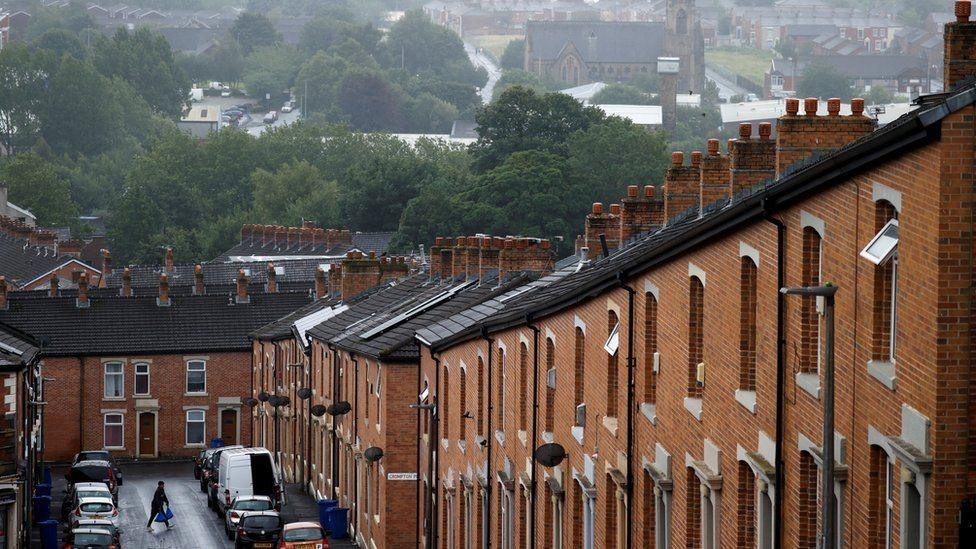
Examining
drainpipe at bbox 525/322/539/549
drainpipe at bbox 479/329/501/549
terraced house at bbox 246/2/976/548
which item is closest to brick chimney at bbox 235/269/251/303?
terraced house at bbox 246/2/976/548

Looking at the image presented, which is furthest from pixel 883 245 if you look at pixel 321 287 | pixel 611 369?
pixel 321 287

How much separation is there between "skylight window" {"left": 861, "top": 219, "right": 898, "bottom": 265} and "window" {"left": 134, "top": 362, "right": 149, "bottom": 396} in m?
58.4

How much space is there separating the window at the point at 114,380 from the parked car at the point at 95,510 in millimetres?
22908

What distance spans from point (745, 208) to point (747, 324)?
1481 mm

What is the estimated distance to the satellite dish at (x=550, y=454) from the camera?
2820 centimetres

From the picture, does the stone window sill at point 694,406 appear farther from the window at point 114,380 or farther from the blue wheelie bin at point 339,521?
the window at point 114,380

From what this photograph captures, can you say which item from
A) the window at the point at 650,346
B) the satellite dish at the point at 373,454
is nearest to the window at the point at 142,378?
the satellite dish at the point at 373,454

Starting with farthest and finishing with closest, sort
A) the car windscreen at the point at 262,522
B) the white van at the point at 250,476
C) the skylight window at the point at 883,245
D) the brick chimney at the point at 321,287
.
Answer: the brick chimney at the point at 321,287, the white van at the point at 250,476, the car windscreen at the point at 262,522, the skylight window at the point at 883,245

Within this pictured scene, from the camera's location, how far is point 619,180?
126938 millimetres

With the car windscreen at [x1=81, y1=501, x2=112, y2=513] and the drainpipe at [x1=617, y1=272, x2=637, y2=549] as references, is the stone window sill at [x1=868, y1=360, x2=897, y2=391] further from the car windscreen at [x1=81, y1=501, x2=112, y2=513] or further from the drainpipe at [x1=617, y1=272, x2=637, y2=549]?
the car windscreen at [x1=81, y1=501, x2=112, y2=513]

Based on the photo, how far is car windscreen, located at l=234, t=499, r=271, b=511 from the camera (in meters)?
47.9

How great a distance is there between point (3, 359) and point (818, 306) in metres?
27.5

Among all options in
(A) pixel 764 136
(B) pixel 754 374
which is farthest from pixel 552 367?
(B) pixel 754 374

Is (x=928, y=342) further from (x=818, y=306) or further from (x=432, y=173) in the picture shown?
(x=432, y=173)
